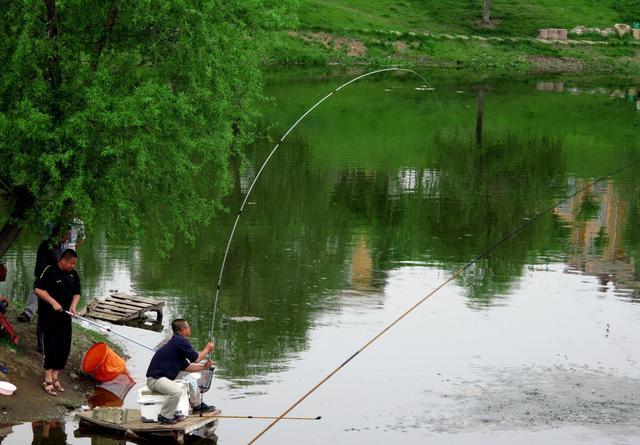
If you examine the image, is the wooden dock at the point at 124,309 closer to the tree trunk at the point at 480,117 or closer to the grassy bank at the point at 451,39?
the tree trunk at the point at 480,117

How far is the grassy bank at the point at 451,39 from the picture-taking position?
81.9m

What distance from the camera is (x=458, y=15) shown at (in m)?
95.1

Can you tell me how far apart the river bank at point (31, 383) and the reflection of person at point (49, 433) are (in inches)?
6.5

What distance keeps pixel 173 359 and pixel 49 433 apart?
1.84 m

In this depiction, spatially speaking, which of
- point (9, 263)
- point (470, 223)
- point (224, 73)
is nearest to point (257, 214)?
point (470, 223)

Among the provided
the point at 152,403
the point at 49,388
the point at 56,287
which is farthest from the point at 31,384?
the point at 152,403

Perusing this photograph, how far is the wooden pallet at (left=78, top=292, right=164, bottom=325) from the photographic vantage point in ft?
70.1

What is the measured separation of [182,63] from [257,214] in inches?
574

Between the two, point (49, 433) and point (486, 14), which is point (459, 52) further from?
point (49, 433)

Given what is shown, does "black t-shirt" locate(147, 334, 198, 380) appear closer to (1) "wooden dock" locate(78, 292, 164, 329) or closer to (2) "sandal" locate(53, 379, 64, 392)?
(2) "sandal" locate(53, 379, 64, 392)

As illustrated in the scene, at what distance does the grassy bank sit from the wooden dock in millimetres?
55301

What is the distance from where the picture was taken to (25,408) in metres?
16.4

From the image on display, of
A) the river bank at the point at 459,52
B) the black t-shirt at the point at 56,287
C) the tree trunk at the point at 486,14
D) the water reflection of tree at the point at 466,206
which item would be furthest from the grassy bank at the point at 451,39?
the black t-shirt at the point at 56,287

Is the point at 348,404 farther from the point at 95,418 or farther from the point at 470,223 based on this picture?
the point at 470,223
